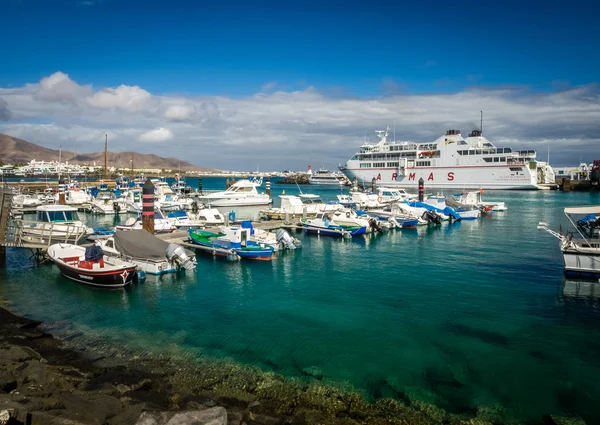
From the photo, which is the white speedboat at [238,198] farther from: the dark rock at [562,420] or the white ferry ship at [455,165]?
the dark rock at [562,420]

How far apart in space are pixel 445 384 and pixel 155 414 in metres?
7.05

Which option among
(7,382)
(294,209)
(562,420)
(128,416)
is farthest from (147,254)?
(294,209)

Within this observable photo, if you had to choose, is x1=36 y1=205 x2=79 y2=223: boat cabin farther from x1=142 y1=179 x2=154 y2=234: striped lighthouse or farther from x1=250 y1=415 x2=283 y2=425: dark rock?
x1=250 y1=415 x2=283 y2=425: dark rock

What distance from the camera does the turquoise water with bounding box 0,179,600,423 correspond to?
11.2 m

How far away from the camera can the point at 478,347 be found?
13.3m

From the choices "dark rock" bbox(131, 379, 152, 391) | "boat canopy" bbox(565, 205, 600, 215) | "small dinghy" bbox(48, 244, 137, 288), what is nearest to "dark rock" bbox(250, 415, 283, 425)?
"dark rock" bbox(131, 379, 152, 391)

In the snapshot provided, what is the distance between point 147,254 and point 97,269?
3.15 m

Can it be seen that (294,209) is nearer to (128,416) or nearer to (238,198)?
(238,198)

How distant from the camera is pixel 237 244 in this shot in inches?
1033

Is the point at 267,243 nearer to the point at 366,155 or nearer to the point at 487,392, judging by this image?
the point at 487,392

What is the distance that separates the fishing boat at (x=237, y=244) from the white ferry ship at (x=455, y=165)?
7906cm

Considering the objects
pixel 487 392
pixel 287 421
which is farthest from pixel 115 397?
pixel 487 392

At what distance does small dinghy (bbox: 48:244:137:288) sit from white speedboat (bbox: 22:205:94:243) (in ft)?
14.1

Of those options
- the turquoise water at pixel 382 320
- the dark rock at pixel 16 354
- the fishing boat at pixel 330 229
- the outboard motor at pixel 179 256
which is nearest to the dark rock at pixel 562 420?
the turquoise water at pixel 382 320
